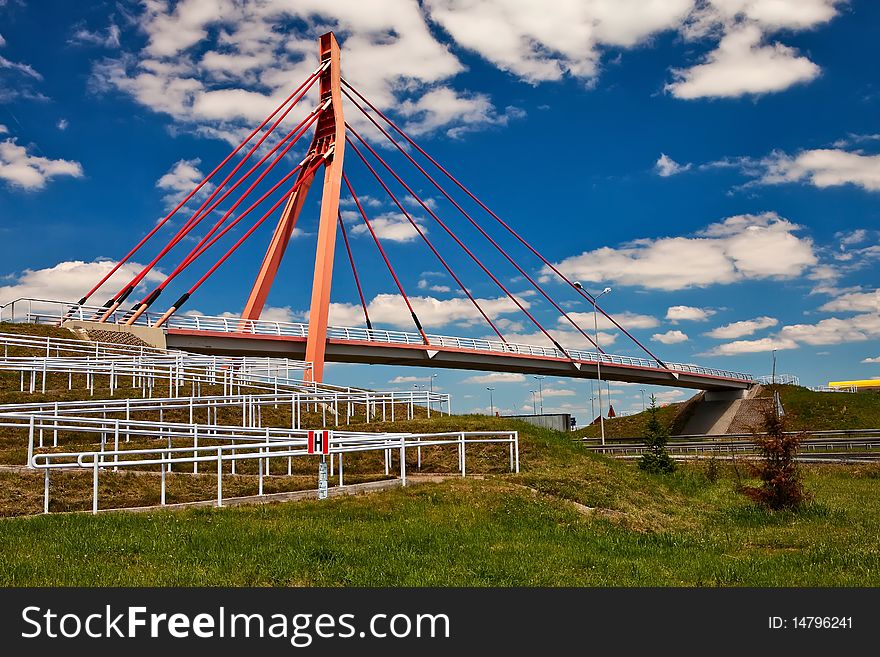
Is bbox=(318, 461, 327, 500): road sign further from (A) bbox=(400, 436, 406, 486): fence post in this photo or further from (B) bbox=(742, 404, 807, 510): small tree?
(B) bbox=(742, 404, 807, 510): small tree

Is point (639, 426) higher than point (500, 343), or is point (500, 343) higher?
point (500, 343)

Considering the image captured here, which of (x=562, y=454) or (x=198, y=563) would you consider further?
(x=562, y=454)

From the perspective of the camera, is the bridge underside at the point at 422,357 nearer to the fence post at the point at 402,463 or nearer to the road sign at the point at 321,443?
the fence post at the point at 402,463

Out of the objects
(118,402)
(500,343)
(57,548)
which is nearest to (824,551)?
(57,548)

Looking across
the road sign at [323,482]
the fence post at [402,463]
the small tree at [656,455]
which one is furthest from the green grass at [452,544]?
the small tree at [656,455]

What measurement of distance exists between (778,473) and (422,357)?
3577cm

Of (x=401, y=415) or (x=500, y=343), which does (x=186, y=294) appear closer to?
(x=401, y=415)

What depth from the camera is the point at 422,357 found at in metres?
51.2

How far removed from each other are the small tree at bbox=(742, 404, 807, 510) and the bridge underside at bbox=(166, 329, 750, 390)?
31579 mm

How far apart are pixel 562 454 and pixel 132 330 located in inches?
1022

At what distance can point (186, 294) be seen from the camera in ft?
135

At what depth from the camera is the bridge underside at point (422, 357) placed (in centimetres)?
4303

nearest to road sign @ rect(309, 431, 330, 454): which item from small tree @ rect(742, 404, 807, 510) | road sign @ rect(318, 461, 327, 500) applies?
road sign @ rect(318, 461, 327, 500)

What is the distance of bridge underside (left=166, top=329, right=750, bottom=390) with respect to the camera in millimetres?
43031
